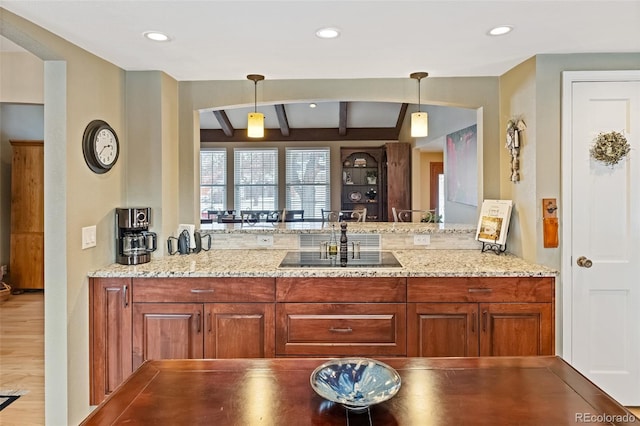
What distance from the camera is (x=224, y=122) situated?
7.78 m

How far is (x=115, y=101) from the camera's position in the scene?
9.39 ft

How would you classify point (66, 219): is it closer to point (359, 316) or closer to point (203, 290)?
point (203, 290)

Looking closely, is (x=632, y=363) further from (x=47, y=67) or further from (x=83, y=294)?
(x=47, y=67)

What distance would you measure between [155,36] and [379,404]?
7.31ft

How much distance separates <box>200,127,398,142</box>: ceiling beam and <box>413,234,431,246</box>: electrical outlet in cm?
555

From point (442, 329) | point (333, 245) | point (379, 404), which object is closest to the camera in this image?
point (379, 404)

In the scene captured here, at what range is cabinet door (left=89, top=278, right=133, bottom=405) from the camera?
260cm

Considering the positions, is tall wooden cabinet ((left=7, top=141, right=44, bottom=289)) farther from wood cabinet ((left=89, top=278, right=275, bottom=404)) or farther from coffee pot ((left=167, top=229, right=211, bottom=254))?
wood cabinet ((left=89, top=278, right=275, bottom=404))

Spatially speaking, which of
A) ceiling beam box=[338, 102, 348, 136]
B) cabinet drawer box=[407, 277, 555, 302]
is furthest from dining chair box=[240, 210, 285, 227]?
cabinet drawer box=[407, 277, 555, 302]

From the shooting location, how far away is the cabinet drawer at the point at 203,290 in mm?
2551

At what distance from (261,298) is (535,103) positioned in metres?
2.17

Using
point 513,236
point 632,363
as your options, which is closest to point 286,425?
point 513,236

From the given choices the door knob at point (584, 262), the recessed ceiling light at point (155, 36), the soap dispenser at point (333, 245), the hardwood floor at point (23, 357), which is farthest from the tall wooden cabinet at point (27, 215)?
the door knob at point (584, 262)

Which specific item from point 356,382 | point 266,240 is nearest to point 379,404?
point 356,382
